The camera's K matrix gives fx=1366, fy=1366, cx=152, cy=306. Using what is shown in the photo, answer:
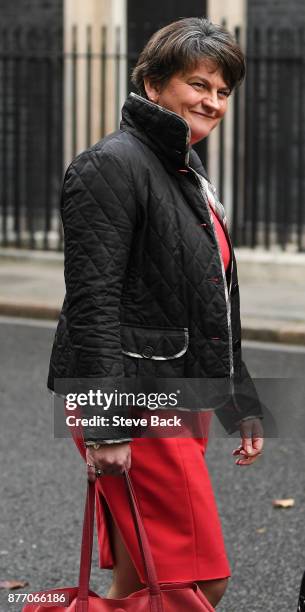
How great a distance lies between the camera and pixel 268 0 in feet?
43.6

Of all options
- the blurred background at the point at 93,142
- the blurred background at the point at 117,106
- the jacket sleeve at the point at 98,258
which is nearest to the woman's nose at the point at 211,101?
the jacket sleeve at the point at 98,258

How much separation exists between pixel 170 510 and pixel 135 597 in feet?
0.83

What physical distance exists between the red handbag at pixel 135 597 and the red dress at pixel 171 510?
0.36 feet

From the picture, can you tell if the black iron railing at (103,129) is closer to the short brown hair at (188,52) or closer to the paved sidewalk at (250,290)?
the paved sidewalk at (250,290)

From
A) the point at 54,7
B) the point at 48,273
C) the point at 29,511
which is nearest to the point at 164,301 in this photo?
the point at 29,511

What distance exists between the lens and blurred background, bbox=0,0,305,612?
6.85m

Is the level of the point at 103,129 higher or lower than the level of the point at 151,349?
lower

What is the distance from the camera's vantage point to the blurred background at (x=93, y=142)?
270 inches

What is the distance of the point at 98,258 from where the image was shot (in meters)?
2.91

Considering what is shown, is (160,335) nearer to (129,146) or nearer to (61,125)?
(129,146)

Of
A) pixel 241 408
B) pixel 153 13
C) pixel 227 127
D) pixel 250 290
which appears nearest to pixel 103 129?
pixel 227 127

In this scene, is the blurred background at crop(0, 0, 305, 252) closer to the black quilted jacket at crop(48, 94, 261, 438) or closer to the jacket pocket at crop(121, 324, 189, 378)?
the black quilted jacket at crop(48, 94, 261, 438)

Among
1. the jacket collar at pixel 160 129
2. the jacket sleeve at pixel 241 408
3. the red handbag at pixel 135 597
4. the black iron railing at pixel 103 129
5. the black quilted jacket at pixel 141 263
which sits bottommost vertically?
the black iron railing at pixel 103 129

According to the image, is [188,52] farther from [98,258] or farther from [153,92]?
[98,258]
